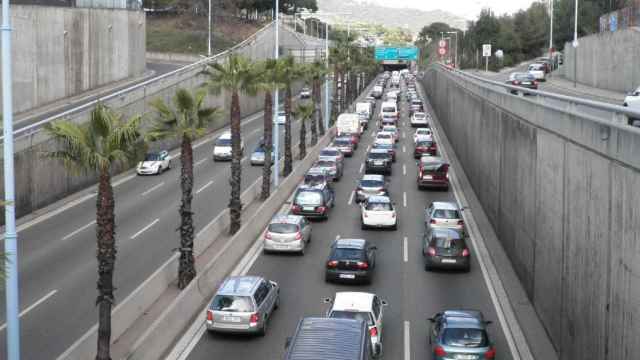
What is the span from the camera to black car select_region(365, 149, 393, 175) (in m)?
49.0

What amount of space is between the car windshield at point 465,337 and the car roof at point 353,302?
226 centimetres

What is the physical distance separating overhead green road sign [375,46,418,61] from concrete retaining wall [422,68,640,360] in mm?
133343

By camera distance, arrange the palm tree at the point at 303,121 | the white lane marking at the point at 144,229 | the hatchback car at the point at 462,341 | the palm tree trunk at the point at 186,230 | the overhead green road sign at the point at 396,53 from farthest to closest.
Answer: the overhead green road sign at the point at 396,53, the palm tree at the point at 303,121, the white lane marking at the point at 144,229, the palm tree trunk at the point at 186,230, the hatchback car at the point at 462,341

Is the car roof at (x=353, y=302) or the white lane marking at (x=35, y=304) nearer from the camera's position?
the car roof at (x=353, y=302)

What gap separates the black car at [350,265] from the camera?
2634 cm

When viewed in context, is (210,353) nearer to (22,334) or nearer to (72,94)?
(22,334)

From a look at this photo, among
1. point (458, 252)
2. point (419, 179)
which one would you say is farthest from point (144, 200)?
point (458, 252)

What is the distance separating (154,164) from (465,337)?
32.7 metres

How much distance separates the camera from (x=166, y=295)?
24.9 m

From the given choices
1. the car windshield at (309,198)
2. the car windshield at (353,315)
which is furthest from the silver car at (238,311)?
the car windshield at (309,198)

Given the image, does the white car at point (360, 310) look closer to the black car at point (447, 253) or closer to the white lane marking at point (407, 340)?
the white lane marking at point (407, 340)

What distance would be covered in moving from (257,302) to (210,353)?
71.3 inches

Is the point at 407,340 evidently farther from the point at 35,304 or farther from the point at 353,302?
the point at 35,304

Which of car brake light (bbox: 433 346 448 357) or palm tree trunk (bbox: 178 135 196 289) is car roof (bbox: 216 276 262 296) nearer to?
palm tree trunk (bbox: 178 135 196 289)
